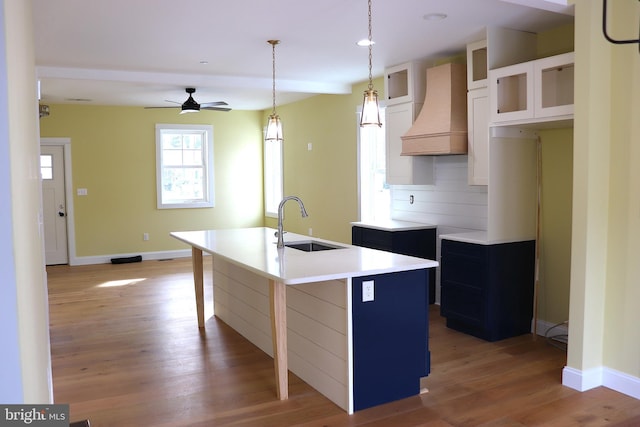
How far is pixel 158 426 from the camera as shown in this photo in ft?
9.88

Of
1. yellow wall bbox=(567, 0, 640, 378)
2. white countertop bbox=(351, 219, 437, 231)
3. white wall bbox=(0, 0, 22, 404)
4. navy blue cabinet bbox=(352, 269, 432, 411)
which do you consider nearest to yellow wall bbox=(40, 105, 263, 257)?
white countertop bbox=(351, 219, 437, 231)

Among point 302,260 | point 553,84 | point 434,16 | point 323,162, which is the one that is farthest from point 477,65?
point 323,162

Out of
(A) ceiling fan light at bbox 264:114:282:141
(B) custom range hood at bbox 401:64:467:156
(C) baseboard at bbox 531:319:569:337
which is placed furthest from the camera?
(A) ceiling fan light at bbox 264:114:282:141

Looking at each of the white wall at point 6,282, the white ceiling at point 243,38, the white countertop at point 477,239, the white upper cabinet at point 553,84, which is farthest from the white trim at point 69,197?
the white wall at point 6,282

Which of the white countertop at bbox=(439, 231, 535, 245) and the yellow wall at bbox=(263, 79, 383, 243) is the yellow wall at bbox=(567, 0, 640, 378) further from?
the yellow wall at bbox=(263, 79, 383, 243)

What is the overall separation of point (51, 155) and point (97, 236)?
1419mm

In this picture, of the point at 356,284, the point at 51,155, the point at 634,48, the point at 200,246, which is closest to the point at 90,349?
the point at 200,246

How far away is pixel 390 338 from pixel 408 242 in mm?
2315

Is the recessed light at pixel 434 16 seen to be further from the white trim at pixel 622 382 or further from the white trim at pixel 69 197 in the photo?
the white trim at pixel 69 197

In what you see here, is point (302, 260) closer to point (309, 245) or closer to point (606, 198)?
point (309, 245)

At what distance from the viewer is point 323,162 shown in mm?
7652

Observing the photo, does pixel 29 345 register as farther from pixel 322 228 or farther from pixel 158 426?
pixel 322 228

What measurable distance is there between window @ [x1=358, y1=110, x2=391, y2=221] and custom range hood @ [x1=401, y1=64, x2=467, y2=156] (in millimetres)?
1416

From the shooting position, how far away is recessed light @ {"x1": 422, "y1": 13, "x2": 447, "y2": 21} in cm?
397
